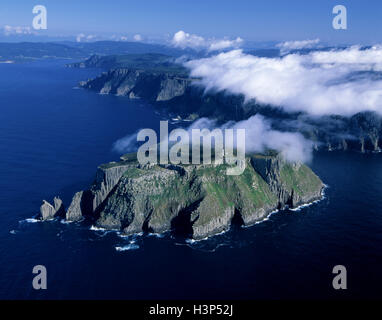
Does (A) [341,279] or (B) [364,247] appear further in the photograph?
(B) [364,247]

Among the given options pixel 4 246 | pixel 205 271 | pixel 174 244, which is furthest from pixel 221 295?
pixel 4 246

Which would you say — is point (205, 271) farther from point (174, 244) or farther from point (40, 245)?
point (40, 245)
